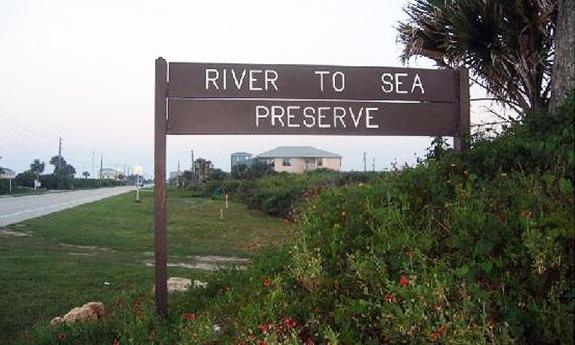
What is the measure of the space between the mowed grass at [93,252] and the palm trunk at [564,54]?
8.57 ft

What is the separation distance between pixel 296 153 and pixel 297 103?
3660 inches

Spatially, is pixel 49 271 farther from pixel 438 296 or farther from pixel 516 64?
pixel 438 296

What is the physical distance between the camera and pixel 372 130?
5.35 meters

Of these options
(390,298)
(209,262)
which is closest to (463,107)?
(390,298)

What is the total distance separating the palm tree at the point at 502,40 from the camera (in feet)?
22.5

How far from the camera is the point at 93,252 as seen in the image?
52.5 ft

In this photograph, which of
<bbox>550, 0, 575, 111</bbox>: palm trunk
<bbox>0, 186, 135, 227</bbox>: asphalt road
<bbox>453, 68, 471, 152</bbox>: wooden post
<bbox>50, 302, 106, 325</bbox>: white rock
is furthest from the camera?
<bbox>0, 186, 135, 227</bbox>: asphalt road

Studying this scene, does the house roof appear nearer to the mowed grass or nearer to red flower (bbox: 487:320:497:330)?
the mowed grass

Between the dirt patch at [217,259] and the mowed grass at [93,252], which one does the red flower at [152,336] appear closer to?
the mowed grass at [93,252]

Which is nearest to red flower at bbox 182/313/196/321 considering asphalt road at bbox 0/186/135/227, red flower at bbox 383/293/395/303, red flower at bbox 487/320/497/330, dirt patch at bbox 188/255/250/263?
red flower at bbox 383/293/395/303

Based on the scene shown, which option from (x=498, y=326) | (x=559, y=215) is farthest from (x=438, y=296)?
(x=559, y=215)

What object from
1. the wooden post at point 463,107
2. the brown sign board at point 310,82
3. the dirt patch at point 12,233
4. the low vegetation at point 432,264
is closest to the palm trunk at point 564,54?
the low vegetation at point 432,264

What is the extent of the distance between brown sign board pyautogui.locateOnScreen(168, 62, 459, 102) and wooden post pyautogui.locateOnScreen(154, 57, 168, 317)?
0.09 meters

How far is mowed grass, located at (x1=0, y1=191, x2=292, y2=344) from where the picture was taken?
8523mm
